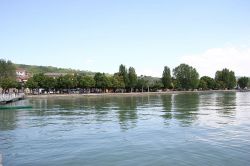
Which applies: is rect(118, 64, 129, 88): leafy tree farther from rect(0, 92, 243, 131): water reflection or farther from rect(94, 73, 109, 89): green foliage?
rect(0, 92, 243, 131): water reflection

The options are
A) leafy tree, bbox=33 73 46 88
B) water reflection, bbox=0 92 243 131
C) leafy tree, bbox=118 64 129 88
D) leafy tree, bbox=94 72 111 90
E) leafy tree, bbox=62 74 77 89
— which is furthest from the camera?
leafy tree, bbox=118 64 129 88

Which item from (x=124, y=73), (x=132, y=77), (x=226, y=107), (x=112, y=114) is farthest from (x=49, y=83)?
(x=112, y=114)

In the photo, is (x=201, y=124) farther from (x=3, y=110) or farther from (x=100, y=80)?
(x=100, y=80)

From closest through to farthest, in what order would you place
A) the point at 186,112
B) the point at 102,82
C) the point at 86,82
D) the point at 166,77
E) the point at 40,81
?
the point at 186,112
the point at 40,81
the point at 86,82
the point at 102,82
the point at 166,77

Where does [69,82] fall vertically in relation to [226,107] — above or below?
above

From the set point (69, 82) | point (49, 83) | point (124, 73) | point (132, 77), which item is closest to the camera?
point (49, 83)

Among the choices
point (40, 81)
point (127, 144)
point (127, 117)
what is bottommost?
point (127, 144)

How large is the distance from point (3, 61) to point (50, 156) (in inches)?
6631

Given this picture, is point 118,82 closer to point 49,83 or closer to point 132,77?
→ point 132,77

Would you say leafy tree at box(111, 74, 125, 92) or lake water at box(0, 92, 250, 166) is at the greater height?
leafy tree at box(111, 74, 125, 92)

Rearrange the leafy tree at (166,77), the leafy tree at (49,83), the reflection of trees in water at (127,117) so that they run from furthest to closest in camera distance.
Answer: the leafy tree at (166,77), the leafy tree at (49,83), the reflection of trees in water at (127,117)

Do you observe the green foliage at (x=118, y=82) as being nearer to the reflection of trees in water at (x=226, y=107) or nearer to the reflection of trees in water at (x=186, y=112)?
the reflection of trees in water at (x=226, y=107)

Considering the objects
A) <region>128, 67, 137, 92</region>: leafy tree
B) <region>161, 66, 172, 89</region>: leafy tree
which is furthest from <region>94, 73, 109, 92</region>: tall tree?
<region>161, 66, 172, 89</region>: leafy tree

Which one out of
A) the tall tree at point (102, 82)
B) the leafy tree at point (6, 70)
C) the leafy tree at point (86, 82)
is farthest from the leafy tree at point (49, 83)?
the leafy tree at point (6, 70)
